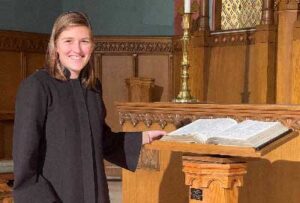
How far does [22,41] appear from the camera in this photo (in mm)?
7766

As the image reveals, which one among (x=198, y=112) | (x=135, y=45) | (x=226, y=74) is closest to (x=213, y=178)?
(x=198, y=112)

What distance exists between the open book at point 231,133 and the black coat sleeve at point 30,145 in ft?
1.88

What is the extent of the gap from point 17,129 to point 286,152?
161 centimetres

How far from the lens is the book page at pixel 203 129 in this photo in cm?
254

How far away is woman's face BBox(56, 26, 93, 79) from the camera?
2.46 metres

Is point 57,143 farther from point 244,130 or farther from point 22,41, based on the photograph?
point 22,41

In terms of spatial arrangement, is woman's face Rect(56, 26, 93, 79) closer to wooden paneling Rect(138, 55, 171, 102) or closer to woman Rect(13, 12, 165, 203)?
woman Rect(13, 12, 165, 203)

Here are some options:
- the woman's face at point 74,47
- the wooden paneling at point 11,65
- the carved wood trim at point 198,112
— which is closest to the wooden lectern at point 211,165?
the carved wood trim at point 198,112

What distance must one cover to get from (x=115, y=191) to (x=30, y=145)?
448 centimetres

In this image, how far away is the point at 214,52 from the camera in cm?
626

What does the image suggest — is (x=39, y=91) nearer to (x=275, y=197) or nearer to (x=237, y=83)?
(x=275, y=197)

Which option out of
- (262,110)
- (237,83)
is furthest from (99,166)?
(237,83)

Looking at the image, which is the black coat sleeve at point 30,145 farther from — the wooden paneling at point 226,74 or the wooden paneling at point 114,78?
the wooden paneling at point 114,78

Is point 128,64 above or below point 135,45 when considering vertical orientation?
below
